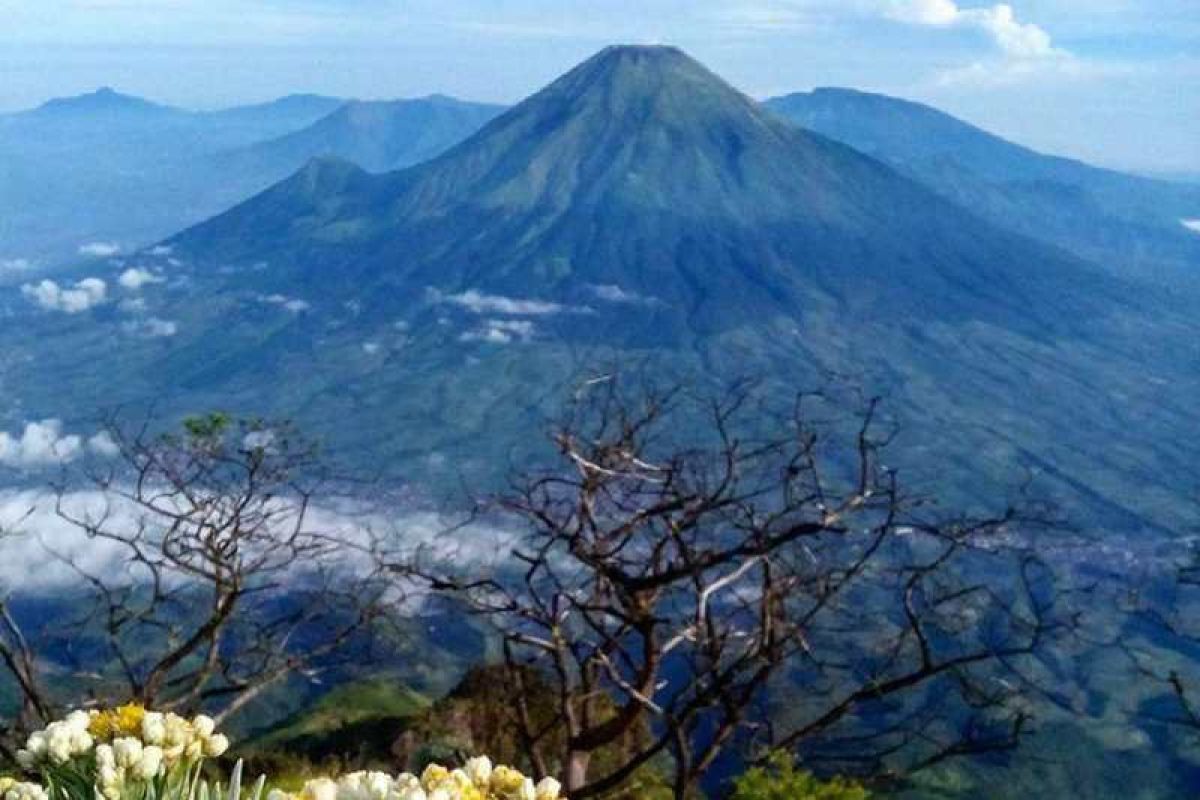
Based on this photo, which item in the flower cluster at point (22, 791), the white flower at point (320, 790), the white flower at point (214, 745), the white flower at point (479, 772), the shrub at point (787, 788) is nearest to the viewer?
the white flower at point (320, 790)

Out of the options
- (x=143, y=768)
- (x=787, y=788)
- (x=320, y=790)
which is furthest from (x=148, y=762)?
(x=787, y=788)

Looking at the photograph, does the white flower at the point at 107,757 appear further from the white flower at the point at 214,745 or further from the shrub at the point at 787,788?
the shrub at the point at 787,788

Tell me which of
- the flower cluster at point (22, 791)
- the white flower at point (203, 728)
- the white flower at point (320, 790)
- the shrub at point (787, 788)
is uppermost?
the white flower at point (320, 790)

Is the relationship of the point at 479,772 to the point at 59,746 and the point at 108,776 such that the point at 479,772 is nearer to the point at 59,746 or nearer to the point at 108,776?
the point at 108,776

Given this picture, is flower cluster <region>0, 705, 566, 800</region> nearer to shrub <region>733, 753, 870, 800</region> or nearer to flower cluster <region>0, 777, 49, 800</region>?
flower cluster <region>0, 777, 49, 800</region>

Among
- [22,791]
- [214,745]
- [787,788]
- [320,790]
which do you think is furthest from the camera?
[787,788]

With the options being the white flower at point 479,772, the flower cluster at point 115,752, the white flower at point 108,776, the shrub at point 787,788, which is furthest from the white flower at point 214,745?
the shrub at point 787,788
